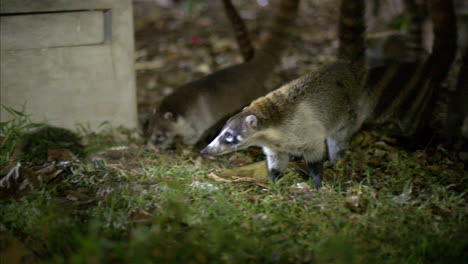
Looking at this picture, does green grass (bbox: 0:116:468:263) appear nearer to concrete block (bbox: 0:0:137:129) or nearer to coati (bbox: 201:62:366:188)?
coati (bbox: 201:62:366:188)

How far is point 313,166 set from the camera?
3490 mm

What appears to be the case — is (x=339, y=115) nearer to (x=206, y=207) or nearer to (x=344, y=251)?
(x=206, y=207)

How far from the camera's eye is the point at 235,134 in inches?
132

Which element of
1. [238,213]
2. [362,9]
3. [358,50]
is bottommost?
[238,213]

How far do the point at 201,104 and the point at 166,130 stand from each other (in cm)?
44

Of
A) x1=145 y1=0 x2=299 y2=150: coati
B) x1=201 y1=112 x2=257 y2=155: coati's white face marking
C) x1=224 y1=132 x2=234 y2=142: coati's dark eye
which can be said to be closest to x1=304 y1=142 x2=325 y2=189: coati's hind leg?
x1=201 y1=112 x2=257 y2=155: coati's white face marking

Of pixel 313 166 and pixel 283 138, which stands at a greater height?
pixel 283 138

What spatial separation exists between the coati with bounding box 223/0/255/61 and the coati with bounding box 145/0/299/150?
64 centimetres

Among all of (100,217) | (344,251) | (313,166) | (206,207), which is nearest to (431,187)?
(313,166)

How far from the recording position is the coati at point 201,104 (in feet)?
15.2

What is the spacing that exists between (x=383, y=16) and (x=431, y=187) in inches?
201

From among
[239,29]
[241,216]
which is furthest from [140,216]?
[239,29]

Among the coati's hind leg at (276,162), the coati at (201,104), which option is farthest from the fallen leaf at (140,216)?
the coati at (201,104)

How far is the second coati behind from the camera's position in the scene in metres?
3.39
